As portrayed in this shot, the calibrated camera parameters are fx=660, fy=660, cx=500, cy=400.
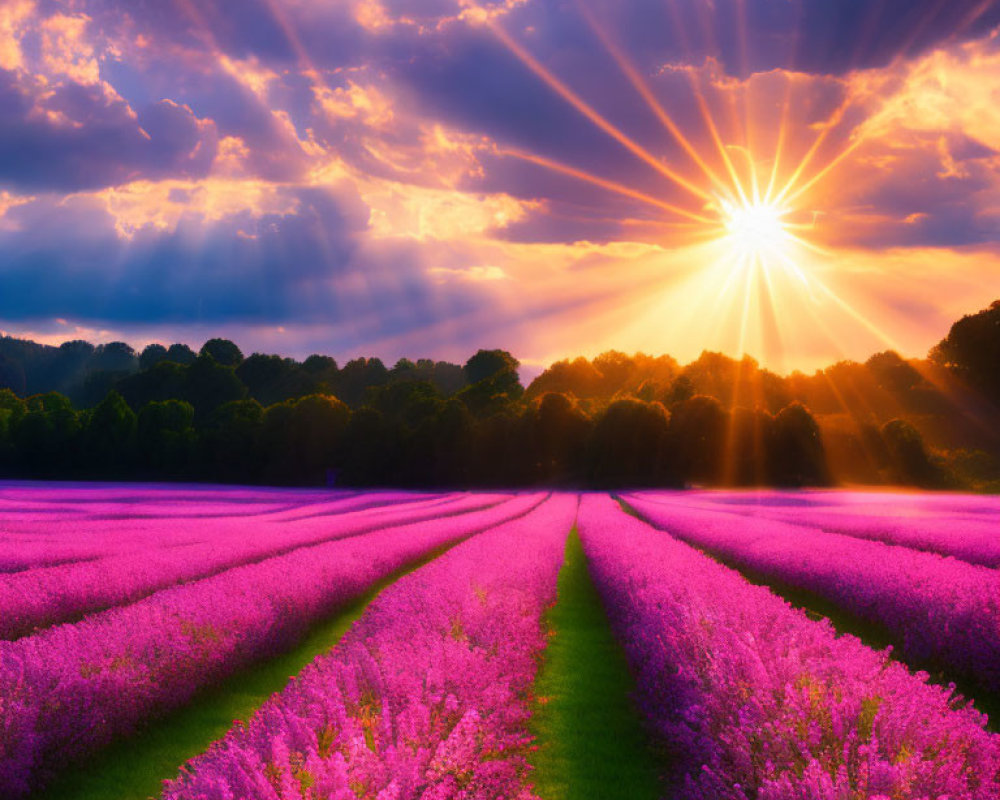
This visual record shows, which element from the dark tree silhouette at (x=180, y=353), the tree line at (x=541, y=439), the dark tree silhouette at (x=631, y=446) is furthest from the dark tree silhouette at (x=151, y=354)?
the dark tree silhouette at (x=631, y=446)

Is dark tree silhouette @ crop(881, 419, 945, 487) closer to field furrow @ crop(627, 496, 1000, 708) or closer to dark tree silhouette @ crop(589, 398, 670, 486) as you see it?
dark tree silhouette @ crop(589, 398, 670, 486)

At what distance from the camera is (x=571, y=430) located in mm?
54156

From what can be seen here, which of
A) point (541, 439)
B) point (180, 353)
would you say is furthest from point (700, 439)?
point (180, 353)

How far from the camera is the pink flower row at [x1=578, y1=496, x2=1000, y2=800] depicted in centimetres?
280

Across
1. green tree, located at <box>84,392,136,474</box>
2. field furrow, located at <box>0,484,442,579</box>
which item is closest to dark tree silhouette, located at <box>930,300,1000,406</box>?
field furrow, located at <box>0,484,442,579</box>

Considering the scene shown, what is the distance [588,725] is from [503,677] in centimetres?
124

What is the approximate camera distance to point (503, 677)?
14.9ft

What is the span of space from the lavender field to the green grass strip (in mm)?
29

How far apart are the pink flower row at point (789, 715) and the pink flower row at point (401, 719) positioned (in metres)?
1.05

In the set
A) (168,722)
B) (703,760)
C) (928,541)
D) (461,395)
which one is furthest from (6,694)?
(461,395)

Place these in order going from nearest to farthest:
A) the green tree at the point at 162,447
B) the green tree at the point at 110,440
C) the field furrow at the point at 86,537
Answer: the field furrow at the point at 86,537 < the green tree at the point at 110,440 < the green tree at the point at 162,447

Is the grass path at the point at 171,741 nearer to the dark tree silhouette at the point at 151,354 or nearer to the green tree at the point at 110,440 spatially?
the green tree at the point at 110,440

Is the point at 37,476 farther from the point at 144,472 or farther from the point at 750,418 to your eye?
the point at 750,418

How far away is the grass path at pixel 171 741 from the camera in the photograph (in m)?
4.43
